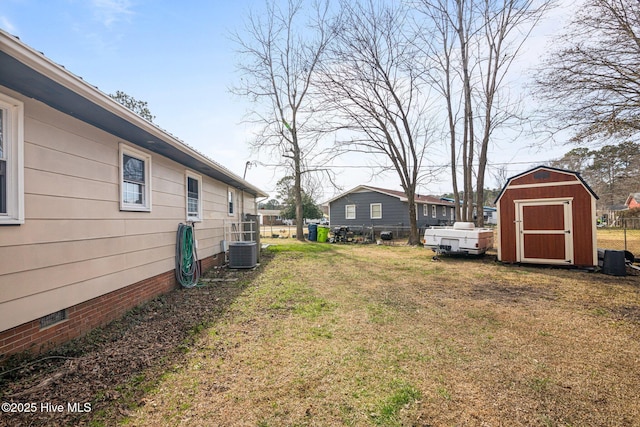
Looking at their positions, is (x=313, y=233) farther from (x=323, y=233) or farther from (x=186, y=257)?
(x=186, y=257)

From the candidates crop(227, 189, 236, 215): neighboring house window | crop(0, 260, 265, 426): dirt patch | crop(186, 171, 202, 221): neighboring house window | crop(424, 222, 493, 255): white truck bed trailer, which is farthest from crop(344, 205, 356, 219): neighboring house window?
crop(0, 260, 265, 426): dirt patch

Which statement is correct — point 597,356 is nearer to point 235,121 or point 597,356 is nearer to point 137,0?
point 137,0

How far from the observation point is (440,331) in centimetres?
377

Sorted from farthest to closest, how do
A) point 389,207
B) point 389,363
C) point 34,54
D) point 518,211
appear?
point 389,207
point 518,211
point 389,363
point 34,54

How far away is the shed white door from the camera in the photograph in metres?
8.00

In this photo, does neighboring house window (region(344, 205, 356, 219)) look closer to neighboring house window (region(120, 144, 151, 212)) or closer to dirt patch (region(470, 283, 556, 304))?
dirt patch (region(470, 283, 556, 304))

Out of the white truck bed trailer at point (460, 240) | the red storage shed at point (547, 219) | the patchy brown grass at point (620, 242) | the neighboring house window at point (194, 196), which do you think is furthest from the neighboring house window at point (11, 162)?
the patchy brown grass at point (620, 242)

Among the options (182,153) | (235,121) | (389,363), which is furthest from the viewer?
(235,121)

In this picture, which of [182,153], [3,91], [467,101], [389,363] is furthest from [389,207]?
[3,91]

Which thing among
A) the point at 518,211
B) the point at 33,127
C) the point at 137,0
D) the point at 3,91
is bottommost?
the point at 518,211

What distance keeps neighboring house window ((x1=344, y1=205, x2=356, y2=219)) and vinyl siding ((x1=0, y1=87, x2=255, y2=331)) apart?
1720 cm

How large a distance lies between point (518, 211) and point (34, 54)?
1015 centimetres

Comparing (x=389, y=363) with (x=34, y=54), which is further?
(x=389, y=363)

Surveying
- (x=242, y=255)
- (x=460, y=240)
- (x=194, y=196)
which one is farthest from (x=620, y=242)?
(x=194, y=196)
